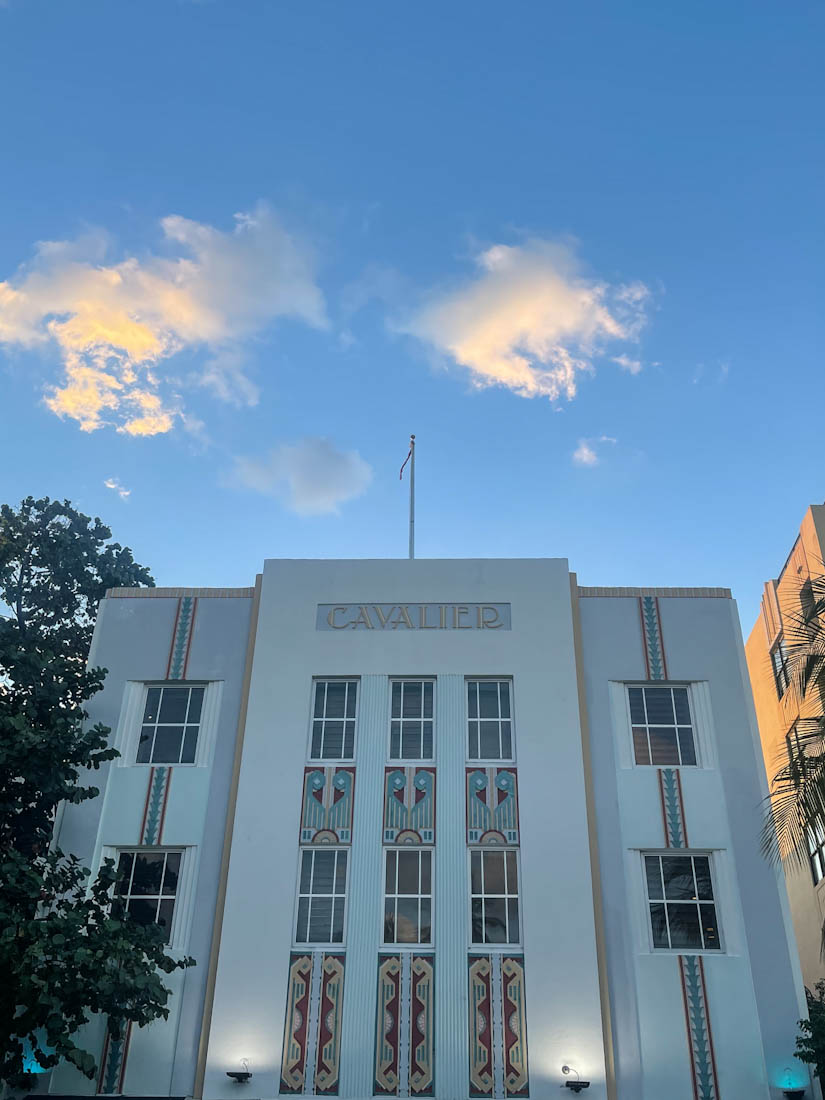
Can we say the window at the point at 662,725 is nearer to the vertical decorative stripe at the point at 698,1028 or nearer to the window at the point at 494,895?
the window at the point at 494,895

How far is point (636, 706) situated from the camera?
60.7ft

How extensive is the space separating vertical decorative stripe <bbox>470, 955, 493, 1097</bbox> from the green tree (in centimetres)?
478

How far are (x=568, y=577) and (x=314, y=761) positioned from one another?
6471mm

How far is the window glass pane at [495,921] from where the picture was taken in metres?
16.2

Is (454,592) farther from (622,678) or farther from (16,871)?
(16,871)

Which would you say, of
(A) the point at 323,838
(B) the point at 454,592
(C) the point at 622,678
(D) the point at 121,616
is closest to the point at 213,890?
(A) the point at 323,838

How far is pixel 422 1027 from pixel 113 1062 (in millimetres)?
5222

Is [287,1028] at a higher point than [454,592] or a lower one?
lower

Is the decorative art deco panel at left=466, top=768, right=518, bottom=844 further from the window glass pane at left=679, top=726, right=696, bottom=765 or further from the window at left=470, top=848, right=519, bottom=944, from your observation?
the window glass pane at left=679, top=726, right=696, bottom=765

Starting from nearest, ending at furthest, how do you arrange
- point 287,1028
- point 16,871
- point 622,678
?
1. point 16,871
2. point 287,1028
3. point 622,678

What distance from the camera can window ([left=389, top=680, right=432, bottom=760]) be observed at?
1791 centimetres

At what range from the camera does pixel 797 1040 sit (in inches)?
583

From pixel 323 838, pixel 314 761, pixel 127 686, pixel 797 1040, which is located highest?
pixel 127 686

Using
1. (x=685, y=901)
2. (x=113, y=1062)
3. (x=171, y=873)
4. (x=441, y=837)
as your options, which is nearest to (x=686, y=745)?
(x=685, y=901)
